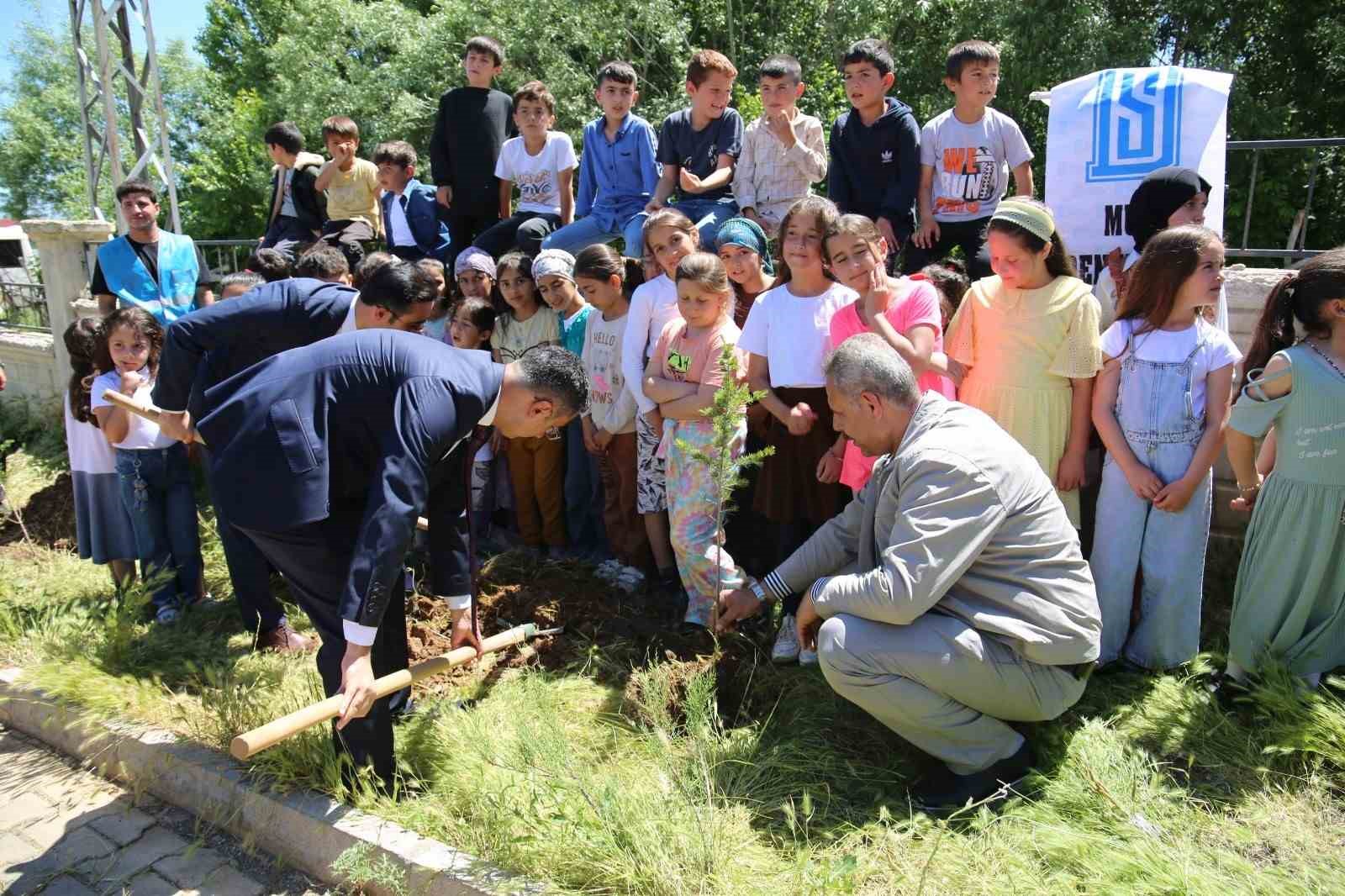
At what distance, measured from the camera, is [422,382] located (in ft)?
10.1

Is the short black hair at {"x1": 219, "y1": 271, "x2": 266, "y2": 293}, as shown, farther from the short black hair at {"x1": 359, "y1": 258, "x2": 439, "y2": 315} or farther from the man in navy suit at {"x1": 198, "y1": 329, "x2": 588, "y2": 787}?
the man in navy suit at {"x1": 198, "y1": 329, "x2": 588, "y2": 787}

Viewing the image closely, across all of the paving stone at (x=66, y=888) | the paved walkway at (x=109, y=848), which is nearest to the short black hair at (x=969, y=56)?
the paved walkway at (x=109, y=848)

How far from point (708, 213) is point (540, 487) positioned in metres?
1.95

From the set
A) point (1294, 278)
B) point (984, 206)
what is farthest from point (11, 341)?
point (1294, 278)

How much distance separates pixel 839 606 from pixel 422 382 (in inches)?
60.1

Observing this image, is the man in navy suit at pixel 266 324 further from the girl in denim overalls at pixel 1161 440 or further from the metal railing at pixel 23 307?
the metal railing at pixel 23 307

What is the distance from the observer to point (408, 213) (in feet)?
24.1

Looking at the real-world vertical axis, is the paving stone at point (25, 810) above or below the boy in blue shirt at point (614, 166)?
below

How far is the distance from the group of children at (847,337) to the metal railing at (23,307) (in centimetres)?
659

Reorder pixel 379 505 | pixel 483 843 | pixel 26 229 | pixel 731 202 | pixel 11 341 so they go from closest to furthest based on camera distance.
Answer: pixel 379 505, pixel 483 843, pixel 731 202, pixel 26 229, pixel 11 341

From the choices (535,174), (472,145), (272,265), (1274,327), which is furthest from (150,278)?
(1274,327)

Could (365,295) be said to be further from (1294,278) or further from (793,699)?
(1294,278)

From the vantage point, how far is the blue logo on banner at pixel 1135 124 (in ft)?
15.5

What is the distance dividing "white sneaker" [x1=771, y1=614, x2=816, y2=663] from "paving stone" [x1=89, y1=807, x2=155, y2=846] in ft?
8.30
